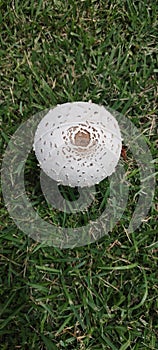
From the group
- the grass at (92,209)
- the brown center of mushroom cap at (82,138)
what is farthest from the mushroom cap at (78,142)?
the grass at (92,209)

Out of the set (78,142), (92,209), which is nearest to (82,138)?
(78,142)

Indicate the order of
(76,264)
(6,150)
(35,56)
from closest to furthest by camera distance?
1. (76,264)
2. (6,150)
3. (35,56)

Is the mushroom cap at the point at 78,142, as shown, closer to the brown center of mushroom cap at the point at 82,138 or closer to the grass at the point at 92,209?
the brown center of mushroom cap at the point at 82,138

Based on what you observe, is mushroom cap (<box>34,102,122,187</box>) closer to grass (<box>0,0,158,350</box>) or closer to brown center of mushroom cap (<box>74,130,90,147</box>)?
brown center of mushroom cap (<box>74,130,90,147</box>)

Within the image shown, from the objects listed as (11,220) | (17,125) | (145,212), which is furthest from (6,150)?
(145,212)

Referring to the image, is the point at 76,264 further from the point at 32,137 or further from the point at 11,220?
the point at 32,137

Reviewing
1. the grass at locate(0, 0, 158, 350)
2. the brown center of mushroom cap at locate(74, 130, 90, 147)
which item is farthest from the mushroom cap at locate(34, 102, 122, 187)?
the grass at locate(0, 0, 158, 350)
